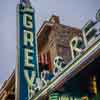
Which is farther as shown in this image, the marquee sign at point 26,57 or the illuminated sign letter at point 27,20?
the illuminated sign letter at point 27,20

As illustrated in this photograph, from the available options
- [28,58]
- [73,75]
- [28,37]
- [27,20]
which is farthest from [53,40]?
[73,75]

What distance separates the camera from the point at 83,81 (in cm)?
1345

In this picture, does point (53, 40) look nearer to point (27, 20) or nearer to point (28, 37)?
point (28, 37)

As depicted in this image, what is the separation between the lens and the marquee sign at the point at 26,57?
62.6ft

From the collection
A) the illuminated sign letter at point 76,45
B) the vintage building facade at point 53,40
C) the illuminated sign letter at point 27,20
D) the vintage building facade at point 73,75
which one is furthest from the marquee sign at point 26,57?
the illuminated sign letter at point 76,45

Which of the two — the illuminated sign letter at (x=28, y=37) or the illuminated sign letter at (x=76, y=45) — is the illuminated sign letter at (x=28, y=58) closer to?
the illuminated sign letter at (x=28, y=37)

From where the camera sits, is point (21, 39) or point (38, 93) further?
point (21, 39)

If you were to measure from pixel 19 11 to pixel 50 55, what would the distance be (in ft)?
12.6

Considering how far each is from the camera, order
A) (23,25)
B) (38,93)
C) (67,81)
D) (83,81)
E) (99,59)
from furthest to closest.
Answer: (23,25) < (38,93) < (83,81) < (67,81) < (99,59)

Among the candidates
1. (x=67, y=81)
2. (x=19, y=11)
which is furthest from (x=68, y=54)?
(x=67, y=81)

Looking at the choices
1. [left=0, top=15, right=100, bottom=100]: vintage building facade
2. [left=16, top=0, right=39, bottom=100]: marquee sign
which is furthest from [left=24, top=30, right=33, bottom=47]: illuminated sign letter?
[left=0, top=15, right=100, bottom=100]: vintage building facade

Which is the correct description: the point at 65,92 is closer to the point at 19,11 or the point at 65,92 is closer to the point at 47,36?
the point at 47,36

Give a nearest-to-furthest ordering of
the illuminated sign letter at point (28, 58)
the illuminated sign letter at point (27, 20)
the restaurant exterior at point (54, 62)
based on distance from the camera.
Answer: the restaurant exterior at point (54, 62)
the illuminated sign letter at point (28, 58)
the illuminated sign letter at point (27, 20)

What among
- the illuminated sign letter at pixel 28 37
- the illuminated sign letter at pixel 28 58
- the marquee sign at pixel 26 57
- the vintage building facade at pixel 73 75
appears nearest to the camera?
the vintage building facade at pixel 73 75
